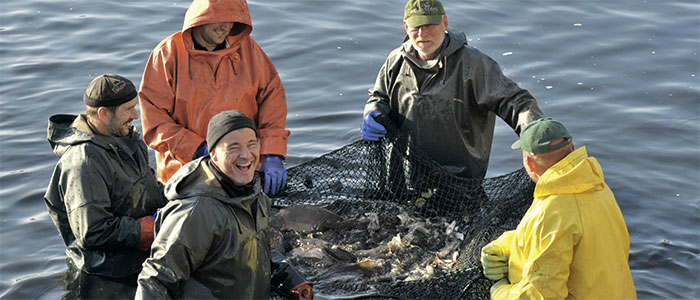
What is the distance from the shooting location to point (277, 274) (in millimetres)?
5188

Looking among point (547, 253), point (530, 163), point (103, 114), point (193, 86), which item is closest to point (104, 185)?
point (103, 114)

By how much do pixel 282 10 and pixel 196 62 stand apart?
7192 millimetres

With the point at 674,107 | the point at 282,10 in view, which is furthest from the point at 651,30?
the point at 282,10

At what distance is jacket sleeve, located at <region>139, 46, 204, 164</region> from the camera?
6.46 m

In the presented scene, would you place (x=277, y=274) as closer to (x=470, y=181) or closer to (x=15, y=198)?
(x=470, y=181)

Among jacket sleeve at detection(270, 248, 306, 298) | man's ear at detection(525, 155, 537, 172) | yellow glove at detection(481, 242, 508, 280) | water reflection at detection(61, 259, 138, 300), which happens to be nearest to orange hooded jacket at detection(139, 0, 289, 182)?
water reflection at detection(61, 259, 138, 300)

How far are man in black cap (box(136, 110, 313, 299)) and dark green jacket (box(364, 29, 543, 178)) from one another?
2318mm

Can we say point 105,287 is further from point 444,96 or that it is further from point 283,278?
point 444,96

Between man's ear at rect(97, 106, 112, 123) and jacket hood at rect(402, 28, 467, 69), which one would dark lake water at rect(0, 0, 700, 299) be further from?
jacket hood at rect(402, 28, 467, 69)

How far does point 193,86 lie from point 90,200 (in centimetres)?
154

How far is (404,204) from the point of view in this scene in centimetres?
712

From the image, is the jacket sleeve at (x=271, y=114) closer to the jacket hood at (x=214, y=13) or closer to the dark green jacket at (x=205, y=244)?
the jacket hood at (x=214, y=13)

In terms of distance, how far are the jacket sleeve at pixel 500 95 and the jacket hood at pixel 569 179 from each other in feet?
5.42

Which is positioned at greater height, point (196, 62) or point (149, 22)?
point (196, 62)
